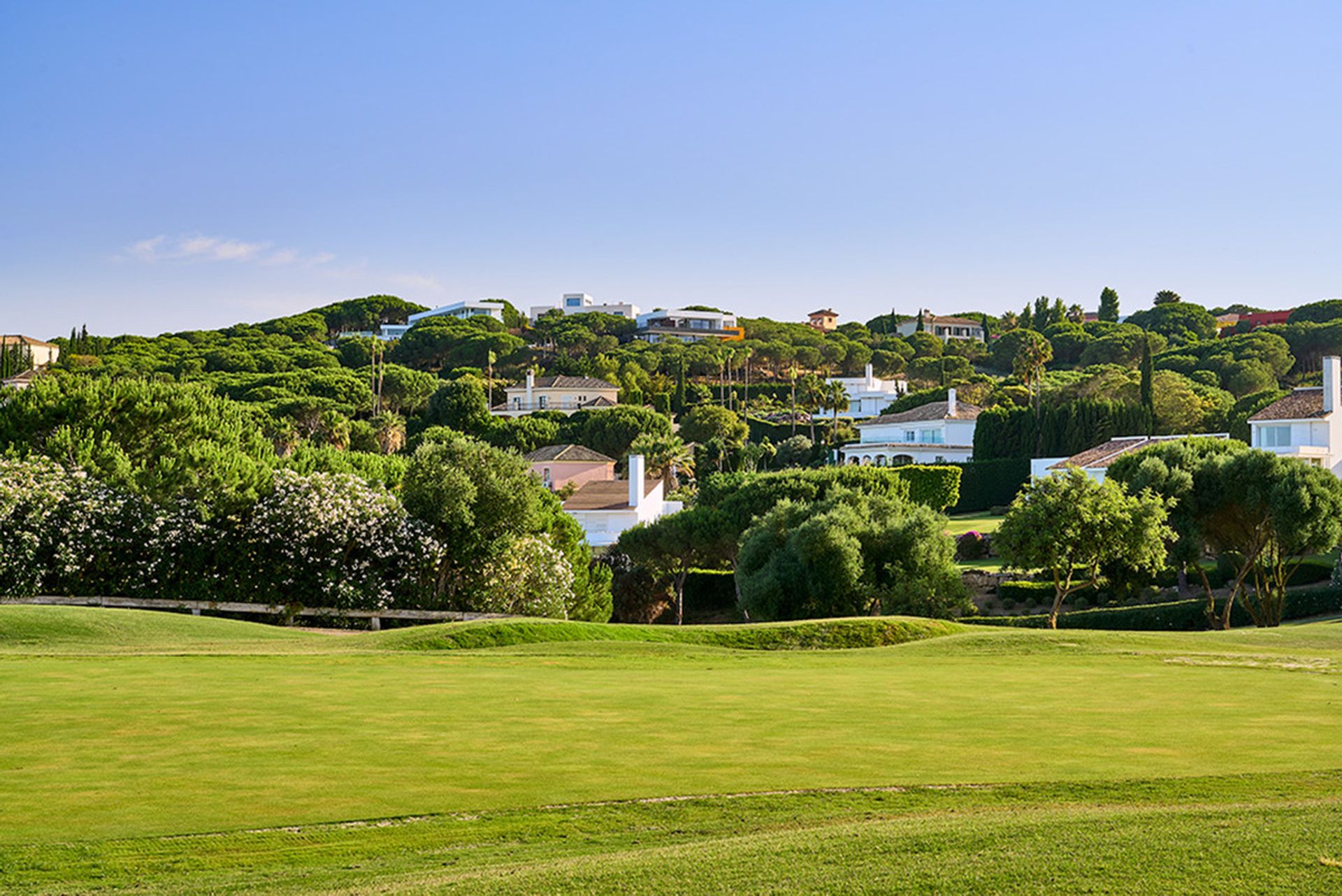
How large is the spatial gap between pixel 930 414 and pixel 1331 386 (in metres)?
39.8

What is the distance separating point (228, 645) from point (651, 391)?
123 meters

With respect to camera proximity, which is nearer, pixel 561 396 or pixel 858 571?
pixel 858 571

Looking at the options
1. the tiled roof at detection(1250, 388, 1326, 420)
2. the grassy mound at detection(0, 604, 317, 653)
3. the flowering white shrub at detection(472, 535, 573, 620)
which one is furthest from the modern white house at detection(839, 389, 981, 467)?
the grassy mound at detection(0, 604, 317, 653)

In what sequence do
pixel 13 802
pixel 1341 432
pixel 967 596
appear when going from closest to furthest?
pixel 13 802 < pixel 967 596 < pixel 1341 432

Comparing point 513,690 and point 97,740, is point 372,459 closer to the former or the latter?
point 513,690

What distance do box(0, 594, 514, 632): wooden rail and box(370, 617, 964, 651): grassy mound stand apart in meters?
10.9

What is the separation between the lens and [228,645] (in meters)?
27.0

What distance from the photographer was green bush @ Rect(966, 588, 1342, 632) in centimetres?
4900

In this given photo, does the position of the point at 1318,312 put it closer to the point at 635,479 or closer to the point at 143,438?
the point at 635,479

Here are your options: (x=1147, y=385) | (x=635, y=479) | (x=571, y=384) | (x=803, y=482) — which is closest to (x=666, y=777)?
(x=803, y=482)

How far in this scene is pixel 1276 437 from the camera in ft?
257

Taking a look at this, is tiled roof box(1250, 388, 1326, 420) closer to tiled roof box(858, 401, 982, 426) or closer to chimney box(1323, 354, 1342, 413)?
chimney box(1323, 354, 1342, 413)

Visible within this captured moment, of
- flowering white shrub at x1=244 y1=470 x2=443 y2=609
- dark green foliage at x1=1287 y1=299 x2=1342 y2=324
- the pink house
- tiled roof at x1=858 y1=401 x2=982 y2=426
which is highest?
dark green foliage at x1=1287 y1=299 x2=1342 y2=324

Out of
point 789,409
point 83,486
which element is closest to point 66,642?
point 83,486
